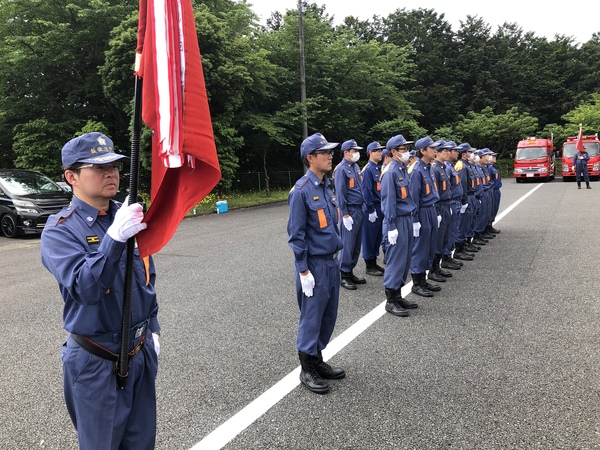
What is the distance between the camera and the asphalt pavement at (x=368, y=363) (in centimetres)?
299

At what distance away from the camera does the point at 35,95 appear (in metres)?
20.5

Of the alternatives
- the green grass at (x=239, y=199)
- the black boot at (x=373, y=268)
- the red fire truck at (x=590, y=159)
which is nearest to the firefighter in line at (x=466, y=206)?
the black boot at (x=373, y=268)

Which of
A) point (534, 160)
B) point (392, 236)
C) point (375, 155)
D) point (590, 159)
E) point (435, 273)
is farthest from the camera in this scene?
point (534, 160)

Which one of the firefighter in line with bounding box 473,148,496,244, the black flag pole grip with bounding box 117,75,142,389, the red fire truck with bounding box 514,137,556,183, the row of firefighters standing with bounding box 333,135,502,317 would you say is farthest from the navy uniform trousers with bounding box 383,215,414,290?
the red fire truck with bounding box 514,137,556,183

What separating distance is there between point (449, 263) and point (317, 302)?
4638 millimetres

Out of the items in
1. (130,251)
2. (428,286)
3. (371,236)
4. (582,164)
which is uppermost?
(130,251)

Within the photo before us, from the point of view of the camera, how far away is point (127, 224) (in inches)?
67.6

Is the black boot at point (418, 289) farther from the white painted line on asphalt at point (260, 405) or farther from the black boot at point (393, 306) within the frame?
the white painted line on asphalt at point (260, 405)

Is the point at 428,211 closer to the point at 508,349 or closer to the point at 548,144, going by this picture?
the point at 508,349

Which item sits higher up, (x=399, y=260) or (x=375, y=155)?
(x=375, y=155)

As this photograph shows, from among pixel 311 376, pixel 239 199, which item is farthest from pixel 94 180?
pixel 239 199

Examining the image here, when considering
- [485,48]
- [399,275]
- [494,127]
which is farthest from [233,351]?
[485,48]

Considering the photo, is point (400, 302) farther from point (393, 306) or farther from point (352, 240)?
point (352, 240)

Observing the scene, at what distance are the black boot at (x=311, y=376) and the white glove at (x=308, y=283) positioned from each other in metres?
0.54
